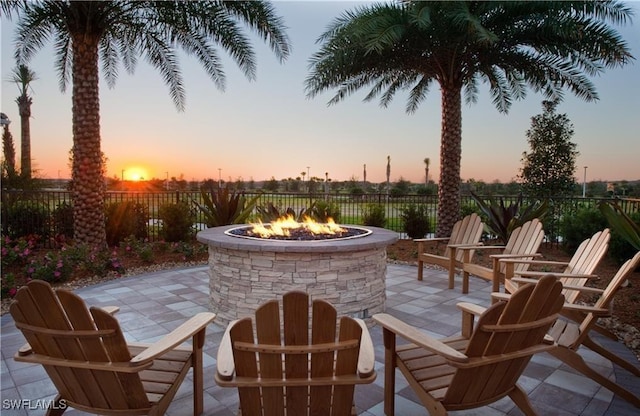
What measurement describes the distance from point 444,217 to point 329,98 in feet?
13.6

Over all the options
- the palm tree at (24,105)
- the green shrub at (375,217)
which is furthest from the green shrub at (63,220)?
the palm tree at (24,105)

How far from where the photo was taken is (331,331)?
5.26ft

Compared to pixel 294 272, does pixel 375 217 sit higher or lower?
higher

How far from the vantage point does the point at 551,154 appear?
36.9 feet

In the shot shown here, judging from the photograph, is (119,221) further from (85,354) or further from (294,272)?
(85,354)

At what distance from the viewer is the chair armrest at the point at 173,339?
1674 millimetres

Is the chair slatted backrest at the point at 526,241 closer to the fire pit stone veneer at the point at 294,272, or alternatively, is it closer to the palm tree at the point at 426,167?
the fire pit stone veneer at the point at 294,272

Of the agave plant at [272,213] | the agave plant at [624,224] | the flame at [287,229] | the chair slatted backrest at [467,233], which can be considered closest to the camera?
the agave plant at [624,224]

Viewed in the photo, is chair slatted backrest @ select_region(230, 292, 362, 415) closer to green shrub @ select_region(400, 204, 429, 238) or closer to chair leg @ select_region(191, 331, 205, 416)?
chair leg @ select_region(191, 331, 205, 416)

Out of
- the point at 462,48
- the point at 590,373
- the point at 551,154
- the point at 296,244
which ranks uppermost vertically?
the point at 462,48

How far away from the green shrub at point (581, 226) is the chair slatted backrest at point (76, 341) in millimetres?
7530

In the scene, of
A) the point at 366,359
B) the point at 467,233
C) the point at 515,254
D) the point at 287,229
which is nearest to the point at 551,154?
the point at 467,233

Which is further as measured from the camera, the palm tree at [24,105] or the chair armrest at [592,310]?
the palm tree at [24,105]

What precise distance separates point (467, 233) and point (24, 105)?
80.2 feet
